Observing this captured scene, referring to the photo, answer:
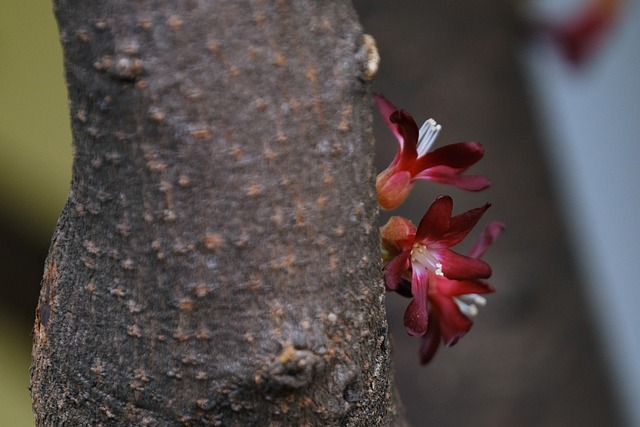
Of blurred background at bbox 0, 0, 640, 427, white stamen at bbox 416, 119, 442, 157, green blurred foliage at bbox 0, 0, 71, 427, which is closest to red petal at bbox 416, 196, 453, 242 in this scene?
white stamen at bbox 416, 119, 442, 157

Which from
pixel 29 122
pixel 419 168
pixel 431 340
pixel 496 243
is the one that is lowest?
pixel 29 122

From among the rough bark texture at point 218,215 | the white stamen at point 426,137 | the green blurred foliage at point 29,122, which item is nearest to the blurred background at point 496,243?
the green blurred foliage at point 29,122

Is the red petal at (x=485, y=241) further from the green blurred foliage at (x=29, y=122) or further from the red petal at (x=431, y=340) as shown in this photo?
the green blurred foliage at (x=29, y=122)

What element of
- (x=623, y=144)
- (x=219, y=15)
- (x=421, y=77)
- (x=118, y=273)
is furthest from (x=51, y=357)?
(x=623, y=144)

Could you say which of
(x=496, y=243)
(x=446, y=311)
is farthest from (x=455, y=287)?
(x=496, y=243)

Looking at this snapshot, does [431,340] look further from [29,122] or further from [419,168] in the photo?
[29,122]
